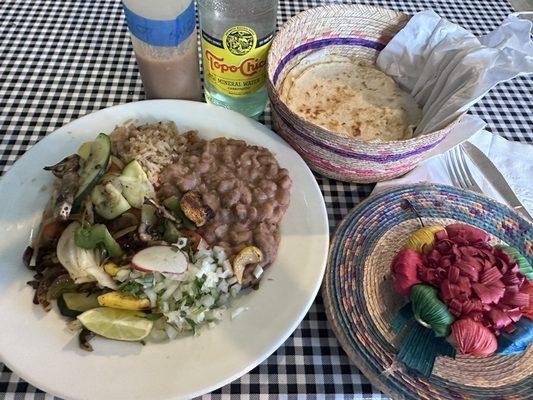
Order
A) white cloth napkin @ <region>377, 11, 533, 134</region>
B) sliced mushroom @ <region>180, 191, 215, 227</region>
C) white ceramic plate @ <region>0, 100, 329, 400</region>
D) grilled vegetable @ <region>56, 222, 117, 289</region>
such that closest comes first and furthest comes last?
white ceramic plate @ <region>0, 100, 329, 400</region> < grilled vegetable @ <region>56, 222, 117, 289</region> < sliced mushroom @ <region>180, 191, 215, 227</region> < white cloth napkin @ <region>377, 11, 533, 134</region>

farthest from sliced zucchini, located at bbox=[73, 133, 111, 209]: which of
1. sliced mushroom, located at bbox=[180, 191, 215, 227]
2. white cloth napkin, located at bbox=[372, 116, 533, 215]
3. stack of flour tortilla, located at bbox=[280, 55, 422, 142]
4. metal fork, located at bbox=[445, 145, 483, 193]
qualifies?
metal fork, located at bbox=[445, 145, 483, 193]

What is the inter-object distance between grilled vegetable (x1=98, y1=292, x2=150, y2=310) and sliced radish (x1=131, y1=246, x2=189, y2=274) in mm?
76

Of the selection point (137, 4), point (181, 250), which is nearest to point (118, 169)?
point (181, 250)

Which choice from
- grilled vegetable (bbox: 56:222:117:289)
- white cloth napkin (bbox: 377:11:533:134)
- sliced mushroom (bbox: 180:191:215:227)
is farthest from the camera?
white cloth napkin (bbox: 377:11:533:134)

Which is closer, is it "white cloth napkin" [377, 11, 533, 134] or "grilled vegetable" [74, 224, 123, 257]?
"grilled vegetable" [74, 224, 123, 257]

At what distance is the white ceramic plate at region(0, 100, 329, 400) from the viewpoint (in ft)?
3.23

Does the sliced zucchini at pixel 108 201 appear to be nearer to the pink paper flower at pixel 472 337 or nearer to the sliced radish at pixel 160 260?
the sliced radish at pixel 160 260

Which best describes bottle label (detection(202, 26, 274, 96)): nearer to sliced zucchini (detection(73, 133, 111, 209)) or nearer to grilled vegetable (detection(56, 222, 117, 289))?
sliced zucchini (detection(73, 133, 111, 209))

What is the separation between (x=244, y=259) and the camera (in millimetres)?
1167

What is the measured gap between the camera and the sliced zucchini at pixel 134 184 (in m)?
1.22

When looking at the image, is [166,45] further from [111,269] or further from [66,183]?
[111,269]

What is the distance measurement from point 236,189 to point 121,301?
0.43 meters

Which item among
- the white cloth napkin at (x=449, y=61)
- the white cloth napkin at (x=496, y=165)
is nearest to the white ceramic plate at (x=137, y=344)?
the white cloth napkin at (x=496, y=165)

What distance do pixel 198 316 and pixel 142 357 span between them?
16 cm
